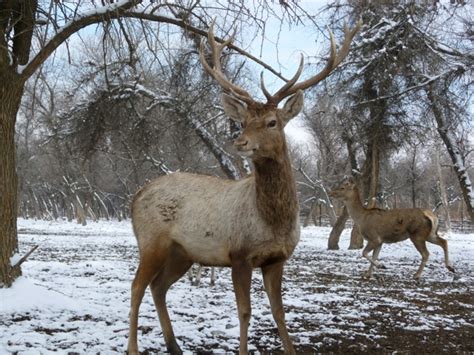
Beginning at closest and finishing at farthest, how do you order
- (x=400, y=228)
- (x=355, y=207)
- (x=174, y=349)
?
(x=174, y=349) < (x=400, y=228) < (x=355, y=207)

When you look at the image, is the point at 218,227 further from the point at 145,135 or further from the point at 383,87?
the point at 145,135

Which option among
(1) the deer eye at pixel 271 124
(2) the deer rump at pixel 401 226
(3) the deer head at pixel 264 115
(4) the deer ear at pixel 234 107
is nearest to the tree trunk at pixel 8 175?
(3) the deer head at pixel 264 115

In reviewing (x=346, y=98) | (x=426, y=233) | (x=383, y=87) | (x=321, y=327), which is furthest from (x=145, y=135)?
(x=321, y=327)

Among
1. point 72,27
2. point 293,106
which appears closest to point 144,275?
point 293,106

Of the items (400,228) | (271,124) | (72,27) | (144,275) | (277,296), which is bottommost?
(277,296)

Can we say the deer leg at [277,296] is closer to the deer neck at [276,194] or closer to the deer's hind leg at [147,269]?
the deer neck at [276,194]

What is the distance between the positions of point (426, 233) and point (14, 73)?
9706mm

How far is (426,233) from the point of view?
40.4ft

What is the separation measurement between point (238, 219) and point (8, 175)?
3.60 metres

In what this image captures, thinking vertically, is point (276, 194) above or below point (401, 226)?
above

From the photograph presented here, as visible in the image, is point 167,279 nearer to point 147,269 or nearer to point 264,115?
point 147,269

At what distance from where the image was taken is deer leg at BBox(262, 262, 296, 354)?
4.80 metres

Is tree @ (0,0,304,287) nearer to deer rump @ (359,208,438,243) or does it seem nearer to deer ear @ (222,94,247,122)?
deer ear @ (222,94,247,122)

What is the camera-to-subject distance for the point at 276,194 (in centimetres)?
470
